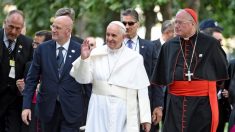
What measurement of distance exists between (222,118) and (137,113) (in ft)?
9.94

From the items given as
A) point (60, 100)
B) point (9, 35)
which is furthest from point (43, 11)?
point (60, 100)

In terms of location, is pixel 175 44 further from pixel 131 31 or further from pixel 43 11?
pixel 43 11

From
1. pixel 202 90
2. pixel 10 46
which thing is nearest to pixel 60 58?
pixel 10 46

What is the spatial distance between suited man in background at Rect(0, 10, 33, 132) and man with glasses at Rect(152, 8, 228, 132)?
248 centimetres

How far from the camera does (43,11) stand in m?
24.9

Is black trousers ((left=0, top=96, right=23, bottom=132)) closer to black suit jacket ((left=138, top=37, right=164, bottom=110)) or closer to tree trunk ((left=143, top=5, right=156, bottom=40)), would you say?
black suit jacket ((left=138, top=37, right=164, bottom=110))

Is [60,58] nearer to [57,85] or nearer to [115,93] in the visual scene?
[57,85]

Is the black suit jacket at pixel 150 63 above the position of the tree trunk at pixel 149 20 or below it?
below

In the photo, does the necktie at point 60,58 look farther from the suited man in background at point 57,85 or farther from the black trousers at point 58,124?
the black trousers at point 58,124

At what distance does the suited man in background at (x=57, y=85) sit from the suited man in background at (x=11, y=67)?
123 cm

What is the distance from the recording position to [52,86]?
39.9ft

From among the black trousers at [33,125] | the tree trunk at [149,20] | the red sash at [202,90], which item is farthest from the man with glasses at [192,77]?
the tree trunk at [149,20]

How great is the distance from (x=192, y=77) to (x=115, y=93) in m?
1.15

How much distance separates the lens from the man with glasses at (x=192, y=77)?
12070 millimetres
